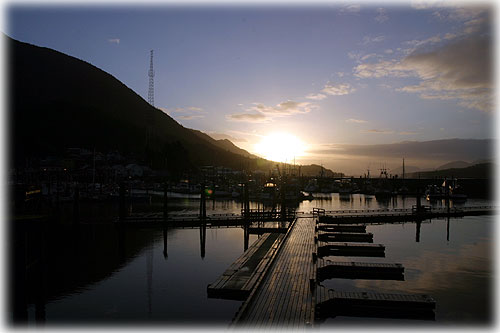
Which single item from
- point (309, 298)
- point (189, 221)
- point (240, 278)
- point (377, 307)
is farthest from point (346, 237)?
point (309, 298)

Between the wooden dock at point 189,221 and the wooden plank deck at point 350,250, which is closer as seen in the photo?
the wooden plank deck at point 350,250

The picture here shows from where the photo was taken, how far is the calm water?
2073 centimetres

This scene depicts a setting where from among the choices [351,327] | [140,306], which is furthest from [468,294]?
[140,306]

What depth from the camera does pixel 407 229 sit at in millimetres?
51469

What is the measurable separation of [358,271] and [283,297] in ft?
32.6

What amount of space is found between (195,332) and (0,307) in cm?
871

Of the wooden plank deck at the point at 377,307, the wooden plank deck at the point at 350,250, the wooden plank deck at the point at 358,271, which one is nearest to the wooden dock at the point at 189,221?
the wooden plank deck at the point at 350,250

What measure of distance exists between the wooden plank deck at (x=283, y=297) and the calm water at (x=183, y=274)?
7.41 feet

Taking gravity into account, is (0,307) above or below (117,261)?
above

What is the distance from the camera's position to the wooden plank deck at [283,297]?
14.5 meters

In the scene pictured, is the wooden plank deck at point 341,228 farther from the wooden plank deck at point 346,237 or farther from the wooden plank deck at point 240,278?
the wooden plank deck at point 240,278

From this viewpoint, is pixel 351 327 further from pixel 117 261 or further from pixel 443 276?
pixel 117 261

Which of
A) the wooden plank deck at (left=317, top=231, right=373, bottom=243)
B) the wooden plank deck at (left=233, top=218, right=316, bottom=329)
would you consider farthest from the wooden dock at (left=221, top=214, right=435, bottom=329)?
the wooden plank deck at (left=317, top=231, right=373, bottom=243)

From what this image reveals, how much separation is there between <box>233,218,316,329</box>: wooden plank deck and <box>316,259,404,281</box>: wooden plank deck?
1.30 meters
